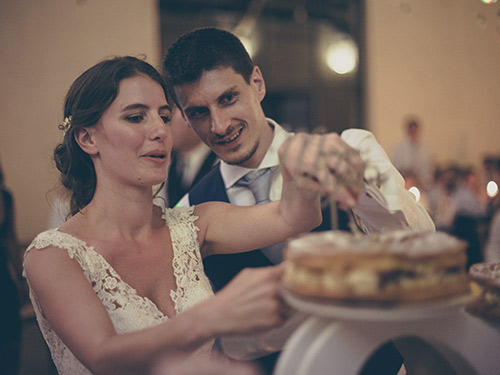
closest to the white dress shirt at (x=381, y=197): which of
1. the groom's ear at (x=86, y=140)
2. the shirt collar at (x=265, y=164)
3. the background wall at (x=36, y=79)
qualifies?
the shirt collar at (x=265, y=164)

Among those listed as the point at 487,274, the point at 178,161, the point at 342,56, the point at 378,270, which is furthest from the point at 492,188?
the point at 342,56

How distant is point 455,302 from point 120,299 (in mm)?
954

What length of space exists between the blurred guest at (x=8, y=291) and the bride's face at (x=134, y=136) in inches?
54.2

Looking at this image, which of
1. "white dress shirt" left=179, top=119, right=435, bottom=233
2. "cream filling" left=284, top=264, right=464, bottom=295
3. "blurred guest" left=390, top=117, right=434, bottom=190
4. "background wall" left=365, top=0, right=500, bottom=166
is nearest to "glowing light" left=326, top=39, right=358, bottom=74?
"background wall" left=365, top=0, right=500, bottom=166

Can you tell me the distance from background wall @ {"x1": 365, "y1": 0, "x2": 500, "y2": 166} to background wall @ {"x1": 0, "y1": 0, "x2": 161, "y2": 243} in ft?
17.1

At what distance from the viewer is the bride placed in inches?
48.6

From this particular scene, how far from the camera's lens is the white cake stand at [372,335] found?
0.79m

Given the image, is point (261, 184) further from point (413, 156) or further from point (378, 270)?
point (413, 156)

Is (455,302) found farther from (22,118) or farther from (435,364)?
(22,118)

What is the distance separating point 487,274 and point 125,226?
1.08m

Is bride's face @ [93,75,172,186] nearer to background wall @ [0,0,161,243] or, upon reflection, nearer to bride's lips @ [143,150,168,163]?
bride's lips @ [143,150,168,163]

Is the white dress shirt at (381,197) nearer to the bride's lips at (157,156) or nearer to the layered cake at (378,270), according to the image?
the layered cake at (378,270)

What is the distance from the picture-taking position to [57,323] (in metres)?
1.21

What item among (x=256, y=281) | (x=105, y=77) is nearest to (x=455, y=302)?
(x=256, y=281)
